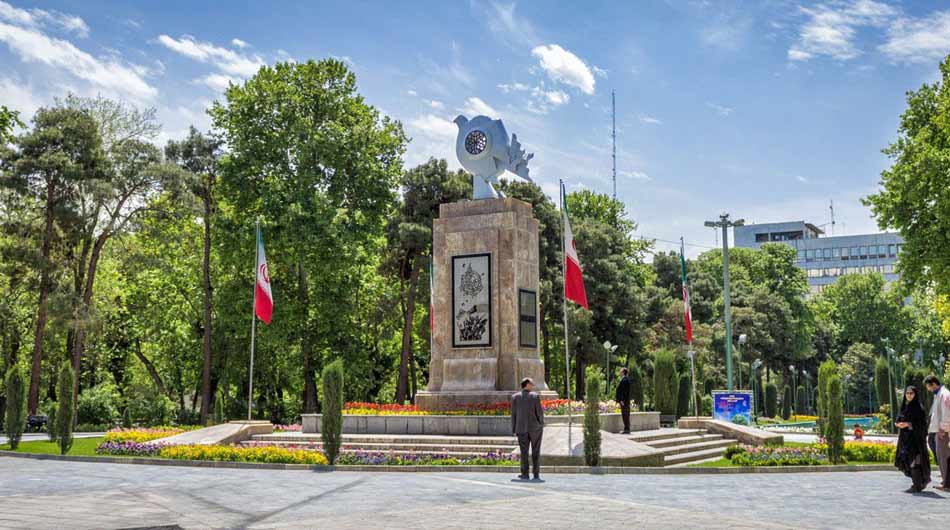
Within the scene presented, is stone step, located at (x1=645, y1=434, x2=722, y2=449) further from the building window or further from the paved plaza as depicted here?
the building window

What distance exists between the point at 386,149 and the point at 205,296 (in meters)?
11.5

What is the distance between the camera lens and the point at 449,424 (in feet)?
70.8

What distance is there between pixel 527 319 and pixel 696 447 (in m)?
6.09

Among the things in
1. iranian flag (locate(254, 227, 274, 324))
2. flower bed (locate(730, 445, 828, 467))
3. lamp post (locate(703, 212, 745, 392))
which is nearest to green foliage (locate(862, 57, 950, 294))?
lamp post (locate(703, 212, 745, 392))

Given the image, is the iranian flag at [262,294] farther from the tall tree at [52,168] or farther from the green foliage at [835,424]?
the tall tree at [52,168]

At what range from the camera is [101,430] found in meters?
39.0

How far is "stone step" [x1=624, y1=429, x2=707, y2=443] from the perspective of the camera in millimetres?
21258

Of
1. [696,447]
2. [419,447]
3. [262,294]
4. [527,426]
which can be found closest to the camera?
[527,426]

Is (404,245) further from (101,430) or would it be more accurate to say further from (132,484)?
(132,484)

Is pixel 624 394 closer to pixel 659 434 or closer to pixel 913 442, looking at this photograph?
pixel 659 434

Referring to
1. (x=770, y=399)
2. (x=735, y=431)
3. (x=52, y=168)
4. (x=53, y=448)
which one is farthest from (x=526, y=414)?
(x=770, y=399)

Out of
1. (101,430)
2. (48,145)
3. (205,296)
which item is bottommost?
(101,430)

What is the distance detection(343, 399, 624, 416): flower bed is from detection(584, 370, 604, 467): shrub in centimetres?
306

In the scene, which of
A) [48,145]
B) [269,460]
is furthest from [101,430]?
[269,460]
